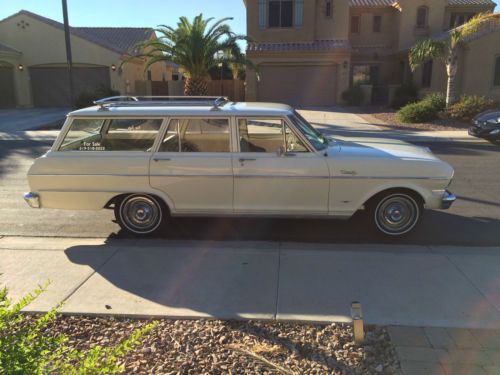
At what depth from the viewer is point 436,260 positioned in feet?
16.3

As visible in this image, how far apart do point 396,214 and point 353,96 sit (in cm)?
2224

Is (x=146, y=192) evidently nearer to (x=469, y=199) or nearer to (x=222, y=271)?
(x=222, y=271)

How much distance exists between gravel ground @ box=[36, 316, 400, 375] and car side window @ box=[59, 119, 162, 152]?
7.96 ft

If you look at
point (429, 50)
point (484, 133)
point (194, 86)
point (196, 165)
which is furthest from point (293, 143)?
point (429, 50)

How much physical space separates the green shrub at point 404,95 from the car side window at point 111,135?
70.5 ft

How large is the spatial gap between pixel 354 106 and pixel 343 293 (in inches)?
943

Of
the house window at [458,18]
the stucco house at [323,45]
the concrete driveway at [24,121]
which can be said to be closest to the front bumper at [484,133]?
the stucco house at [323,45]

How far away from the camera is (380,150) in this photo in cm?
561

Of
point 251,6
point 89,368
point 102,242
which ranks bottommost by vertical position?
point 102,242

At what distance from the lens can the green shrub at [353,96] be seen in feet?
87.5

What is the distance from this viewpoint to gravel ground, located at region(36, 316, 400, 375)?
124 inches

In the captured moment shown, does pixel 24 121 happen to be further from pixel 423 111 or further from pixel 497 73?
pixel 497 73

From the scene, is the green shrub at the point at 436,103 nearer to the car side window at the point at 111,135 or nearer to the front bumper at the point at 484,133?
the front bumper at the point at 484,133

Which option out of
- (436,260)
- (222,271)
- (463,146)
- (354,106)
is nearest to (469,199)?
(436,260)
